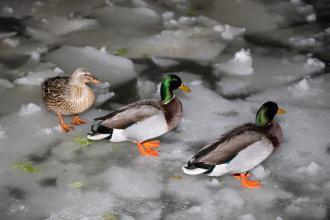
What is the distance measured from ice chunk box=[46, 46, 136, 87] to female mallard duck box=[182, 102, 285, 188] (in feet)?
5.79

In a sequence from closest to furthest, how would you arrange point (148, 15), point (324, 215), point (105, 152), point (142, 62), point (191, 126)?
point (324, 215)
point (105, 152)
point (191, 126)
point (142, 62)
point (148, 15)

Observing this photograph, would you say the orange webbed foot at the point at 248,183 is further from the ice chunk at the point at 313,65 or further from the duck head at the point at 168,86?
the ice chunk at the point at 313,65

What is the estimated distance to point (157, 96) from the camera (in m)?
5.13

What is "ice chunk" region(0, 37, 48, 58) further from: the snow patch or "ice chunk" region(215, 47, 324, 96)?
"ice chunk" region(215, 47, 324, 96)

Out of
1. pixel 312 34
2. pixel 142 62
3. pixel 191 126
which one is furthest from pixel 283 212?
pixel 312 34

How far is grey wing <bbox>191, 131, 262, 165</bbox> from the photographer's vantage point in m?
3.79

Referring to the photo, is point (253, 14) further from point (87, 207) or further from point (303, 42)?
point (87, 207)

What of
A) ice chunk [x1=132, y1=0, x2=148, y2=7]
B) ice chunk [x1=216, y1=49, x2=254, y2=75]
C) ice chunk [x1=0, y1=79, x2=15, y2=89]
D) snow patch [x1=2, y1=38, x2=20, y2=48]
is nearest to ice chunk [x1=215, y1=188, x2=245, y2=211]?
ice chunk [x1=216, y1=49, x2=254, y2=75]

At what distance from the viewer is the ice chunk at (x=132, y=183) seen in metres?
3.94

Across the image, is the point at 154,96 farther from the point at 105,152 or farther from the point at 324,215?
the point at 324,215

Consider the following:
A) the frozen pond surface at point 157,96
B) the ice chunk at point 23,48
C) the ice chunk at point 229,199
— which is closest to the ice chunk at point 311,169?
the frozen pond surface at point 157,96

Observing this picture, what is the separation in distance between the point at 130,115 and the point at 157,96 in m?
0.97

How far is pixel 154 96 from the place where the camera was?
202 inches

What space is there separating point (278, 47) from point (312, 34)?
20.3 inches
